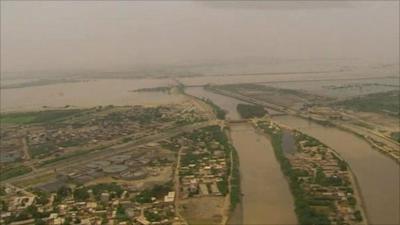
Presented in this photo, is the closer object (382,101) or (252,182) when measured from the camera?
(252,182)

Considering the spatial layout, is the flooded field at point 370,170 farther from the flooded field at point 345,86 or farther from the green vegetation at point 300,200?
the flooded field at point 345,86

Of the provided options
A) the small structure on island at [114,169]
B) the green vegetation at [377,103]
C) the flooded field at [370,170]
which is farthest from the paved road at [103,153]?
the green vegetation at [377,103]

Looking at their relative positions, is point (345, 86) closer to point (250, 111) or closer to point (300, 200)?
point (250, 111)

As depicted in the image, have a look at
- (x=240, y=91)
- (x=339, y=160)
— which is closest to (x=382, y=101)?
(x=240, y=91)

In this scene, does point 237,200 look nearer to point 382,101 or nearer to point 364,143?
point 364,143

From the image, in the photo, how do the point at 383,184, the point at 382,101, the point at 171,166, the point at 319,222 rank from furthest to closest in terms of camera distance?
1. the point at 382,101
2. the point at 171,166
3. the point at 383,184
4. the point at 319,222

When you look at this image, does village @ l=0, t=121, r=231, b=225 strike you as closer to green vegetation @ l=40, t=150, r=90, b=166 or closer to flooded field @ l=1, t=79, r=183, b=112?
green vegetation @ l=40, t=150, r=90, b=166

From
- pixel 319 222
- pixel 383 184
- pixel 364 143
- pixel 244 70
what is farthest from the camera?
pixel 244 70
